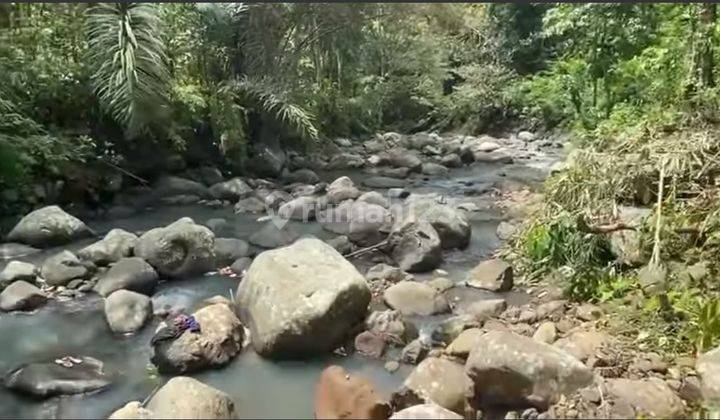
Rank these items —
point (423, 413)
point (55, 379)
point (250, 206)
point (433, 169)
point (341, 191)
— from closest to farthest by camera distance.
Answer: point (423, 413)
point (55, 379)
point (250, 206)
point (341, 191)
point (433, 169)

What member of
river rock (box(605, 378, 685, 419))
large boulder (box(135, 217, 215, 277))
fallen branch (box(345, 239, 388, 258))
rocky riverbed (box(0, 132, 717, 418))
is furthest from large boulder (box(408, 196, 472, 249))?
river rock (box(605, 378, 685, 419))

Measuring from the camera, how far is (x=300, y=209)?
5180mm

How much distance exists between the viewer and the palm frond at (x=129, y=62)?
3686 mm

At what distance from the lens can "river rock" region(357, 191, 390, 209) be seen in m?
5.48

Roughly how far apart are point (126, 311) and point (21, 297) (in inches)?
27.6

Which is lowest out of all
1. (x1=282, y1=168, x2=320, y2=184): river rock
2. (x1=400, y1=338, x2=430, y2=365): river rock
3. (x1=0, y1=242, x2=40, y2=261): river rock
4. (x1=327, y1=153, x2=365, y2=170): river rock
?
(x1=400, y1=338, x2=430, y2=365): river rock

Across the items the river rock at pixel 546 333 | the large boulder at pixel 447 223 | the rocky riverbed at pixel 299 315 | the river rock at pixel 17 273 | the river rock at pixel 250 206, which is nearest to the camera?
the rocky riverbed at pixel 299 315

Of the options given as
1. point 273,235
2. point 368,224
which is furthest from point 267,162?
point 273,235

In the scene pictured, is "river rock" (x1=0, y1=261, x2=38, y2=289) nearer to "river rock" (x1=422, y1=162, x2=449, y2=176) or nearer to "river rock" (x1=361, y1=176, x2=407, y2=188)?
"river rock" (x1=361, y1=176, x2=407, y2=188)

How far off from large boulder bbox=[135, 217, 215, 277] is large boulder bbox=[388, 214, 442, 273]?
116 cm

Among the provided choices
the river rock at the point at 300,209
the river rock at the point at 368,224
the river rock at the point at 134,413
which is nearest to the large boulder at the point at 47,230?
the river rock at the point at 300,209

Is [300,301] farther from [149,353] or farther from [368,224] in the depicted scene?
A: [368,224]

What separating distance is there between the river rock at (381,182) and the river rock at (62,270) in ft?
8.76

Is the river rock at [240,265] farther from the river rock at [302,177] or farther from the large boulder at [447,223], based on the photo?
the river rock at [302,177]
